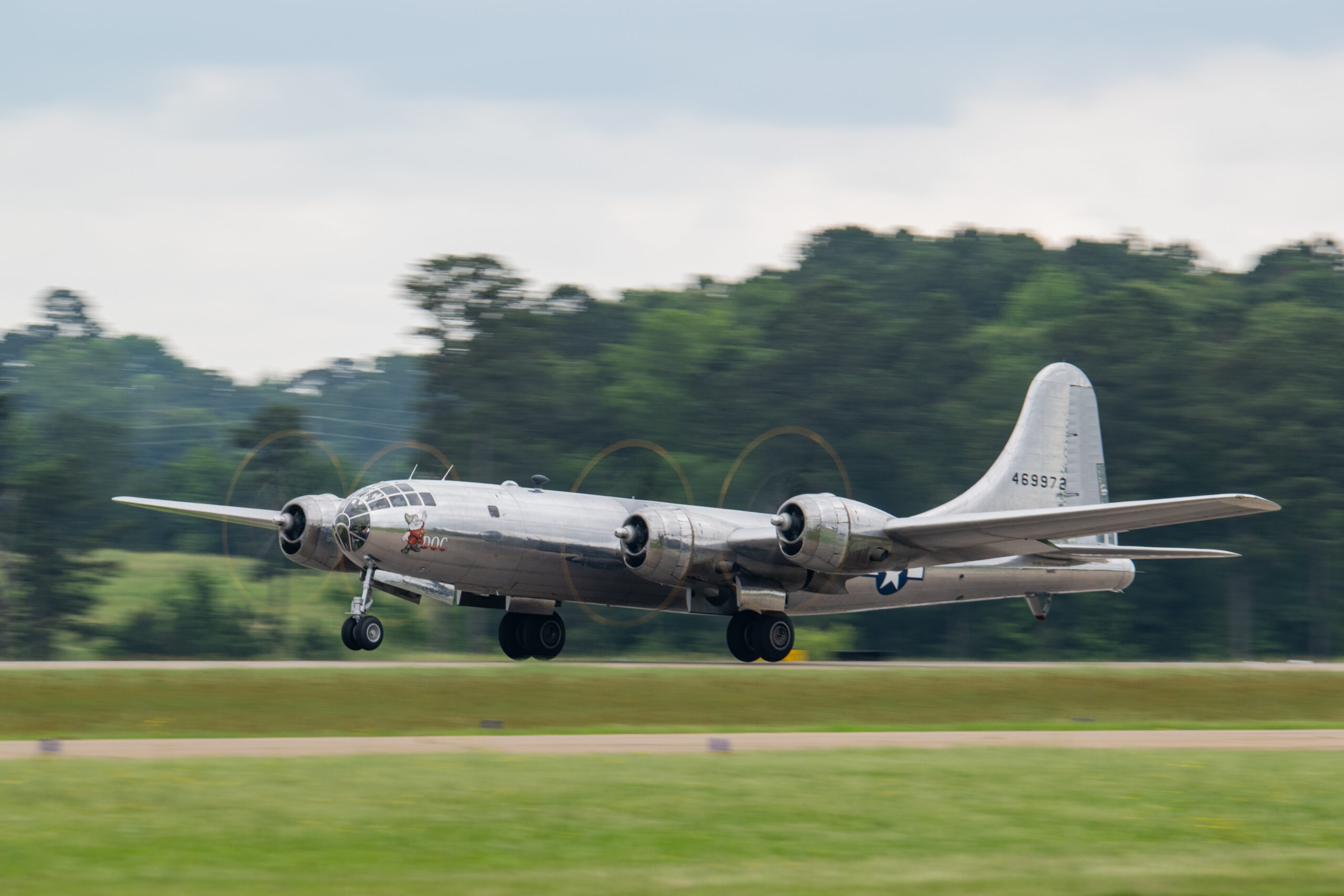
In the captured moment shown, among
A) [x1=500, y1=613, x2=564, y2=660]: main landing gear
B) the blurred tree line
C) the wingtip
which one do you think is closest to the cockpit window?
[x1=500, y1=613, x2=564, y2=660]: main landing gear

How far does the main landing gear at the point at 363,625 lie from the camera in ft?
93.9

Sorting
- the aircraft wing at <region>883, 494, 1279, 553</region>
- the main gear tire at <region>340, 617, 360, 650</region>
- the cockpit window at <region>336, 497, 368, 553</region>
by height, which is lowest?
the main gear tire at <region>340, 617, 360, 650</region>

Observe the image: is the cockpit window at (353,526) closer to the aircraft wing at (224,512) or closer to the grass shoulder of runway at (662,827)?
the aircraft wing at (224,512)

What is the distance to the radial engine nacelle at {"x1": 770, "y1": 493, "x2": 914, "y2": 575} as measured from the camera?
3000 cm

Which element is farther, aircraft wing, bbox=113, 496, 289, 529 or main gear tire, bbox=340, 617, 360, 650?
aircraft wing, bbox=113, 496, 289, 529

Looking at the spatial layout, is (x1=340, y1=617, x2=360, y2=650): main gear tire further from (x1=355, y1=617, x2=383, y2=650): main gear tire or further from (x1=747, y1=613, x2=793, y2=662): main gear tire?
(x1=747, y1=613, x2=793, y2=662): main gear tire

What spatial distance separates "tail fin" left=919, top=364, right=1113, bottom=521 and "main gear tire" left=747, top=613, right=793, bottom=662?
5670 mm

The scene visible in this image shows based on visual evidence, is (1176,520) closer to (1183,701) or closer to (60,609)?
(1183,701)

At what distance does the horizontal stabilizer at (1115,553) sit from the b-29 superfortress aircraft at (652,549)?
59 mm

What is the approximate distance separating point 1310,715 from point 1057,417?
10.7 meters

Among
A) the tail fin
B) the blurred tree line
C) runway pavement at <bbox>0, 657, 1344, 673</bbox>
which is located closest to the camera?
runway pavement at <bbox>0, 657, 1344, 673</bbox>

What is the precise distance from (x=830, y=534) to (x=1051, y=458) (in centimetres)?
996

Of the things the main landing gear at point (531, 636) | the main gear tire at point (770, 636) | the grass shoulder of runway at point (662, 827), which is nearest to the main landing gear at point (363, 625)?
the main landing gear at point (531, 636)

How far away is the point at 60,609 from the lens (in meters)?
61.2
